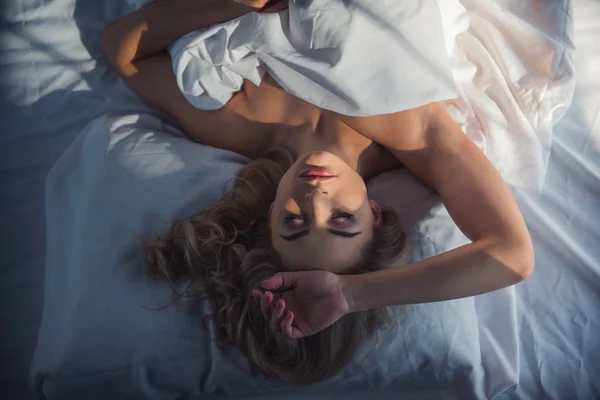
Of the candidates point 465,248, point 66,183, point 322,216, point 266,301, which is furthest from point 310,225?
point 66,183

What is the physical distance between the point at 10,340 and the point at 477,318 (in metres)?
0.86

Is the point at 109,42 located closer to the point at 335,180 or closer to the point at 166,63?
the point at 166,63

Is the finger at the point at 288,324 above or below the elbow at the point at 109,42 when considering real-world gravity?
below

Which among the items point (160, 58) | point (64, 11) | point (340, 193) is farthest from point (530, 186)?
point (64, 11)

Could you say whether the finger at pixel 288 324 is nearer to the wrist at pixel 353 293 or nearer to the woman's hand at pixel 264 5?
the wrist at pixel 353 293

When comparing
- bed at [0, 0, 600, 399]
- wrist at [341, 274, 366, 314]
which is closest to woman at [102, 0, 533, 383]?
wrist at [341, 274, 366, 314]

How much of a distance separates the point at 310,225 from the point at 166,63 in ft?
1.66

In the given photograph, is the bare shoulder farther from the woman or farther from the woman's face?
the woman's face

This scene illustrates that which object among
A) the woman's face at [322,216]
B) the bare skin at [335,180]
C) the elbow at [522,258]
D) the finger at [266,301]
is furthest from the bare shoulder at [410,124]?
the finger at [266,301]

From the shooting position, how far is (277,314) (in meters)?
0.89

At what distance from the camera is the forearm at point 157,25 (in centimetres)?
111

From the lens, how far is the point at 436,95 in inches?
39.7

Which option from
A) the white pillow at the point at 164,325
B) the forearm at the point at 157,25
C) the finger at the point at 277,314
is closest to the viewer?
the finger at the point at 277,314

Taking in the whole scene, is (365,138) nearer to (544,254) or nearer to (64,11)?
(544,254)
